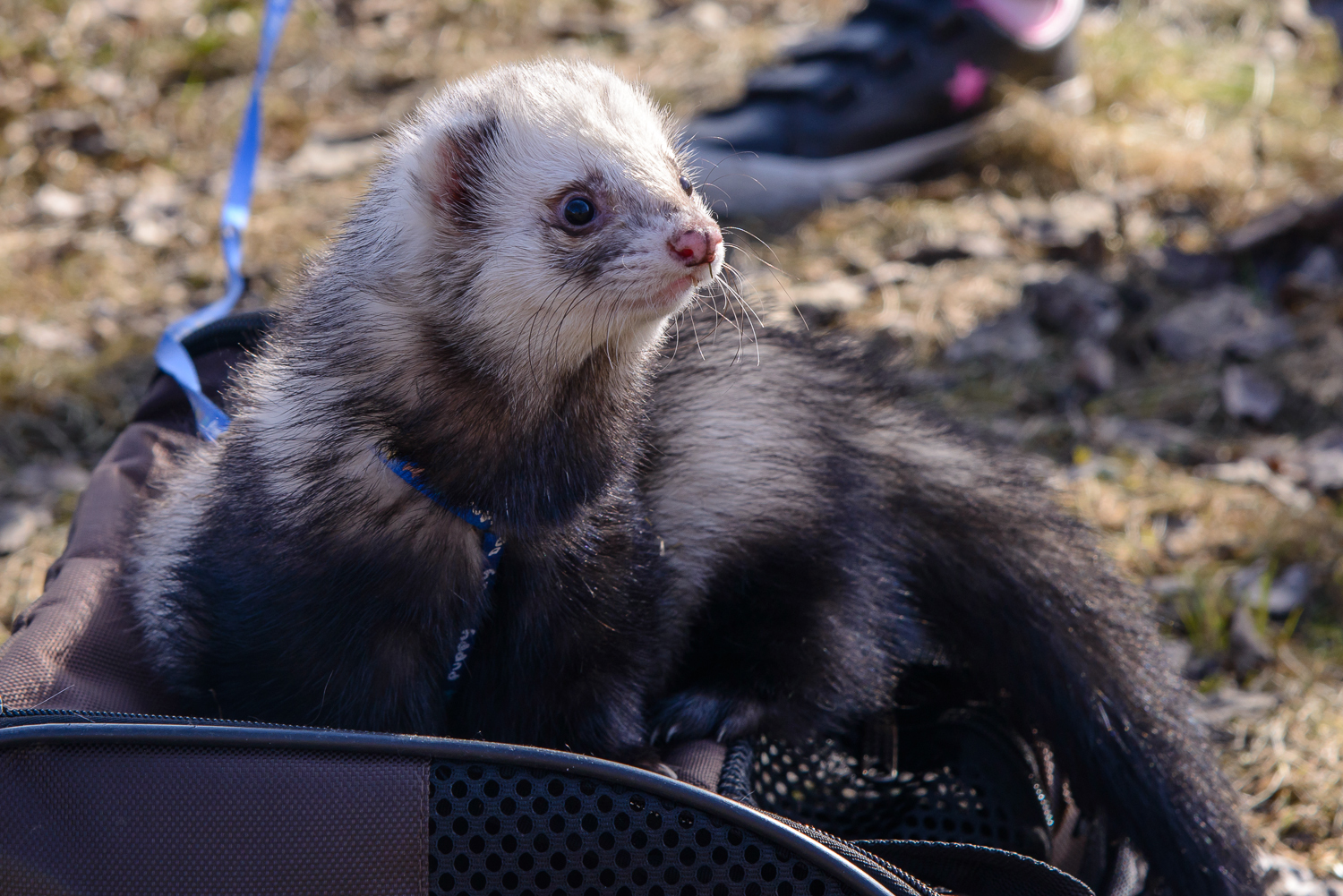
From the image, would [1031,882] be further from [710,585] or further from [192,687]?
[192,687]

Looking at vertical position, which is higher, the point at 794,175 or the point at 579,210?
A: the point at 794,175

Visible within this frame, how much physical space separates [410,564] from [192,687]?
40 centimetres

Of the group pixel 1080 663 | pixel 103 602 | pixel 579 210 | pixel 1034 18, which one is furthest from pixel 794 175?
pixel 103 602

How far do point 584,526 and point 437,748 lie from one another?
0.36m

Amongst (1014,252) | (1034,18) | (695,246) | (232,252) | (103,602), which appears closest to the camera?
(695,246)

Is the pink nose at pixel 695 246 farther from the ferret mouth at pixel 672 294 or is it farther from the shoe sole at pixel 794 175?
the shoe sole at pixel 794 175

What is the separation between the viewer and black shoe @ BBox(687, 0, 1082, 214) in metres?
3.47

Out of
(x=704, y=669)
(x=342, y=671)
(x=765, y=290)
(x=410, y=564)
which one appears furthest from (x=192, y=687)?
(x=765, y=290)

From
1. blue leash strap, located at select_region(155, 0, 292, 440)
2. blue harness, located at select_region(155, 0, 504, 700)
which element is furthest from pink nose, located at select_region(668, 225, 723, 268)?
blue leash strap, located at select_region(155, 0, 292, 440)

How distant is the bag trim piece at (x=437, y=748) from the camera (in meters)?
1.12

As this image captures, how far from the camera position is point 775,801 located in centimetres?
160

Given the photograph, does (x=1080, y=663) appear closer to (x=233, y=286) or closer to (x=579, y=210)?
(x=579, y=210)

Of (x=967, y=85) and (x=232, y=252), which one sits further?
(x=967, y=85)

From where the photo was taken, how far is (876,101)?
3512 millimetres
